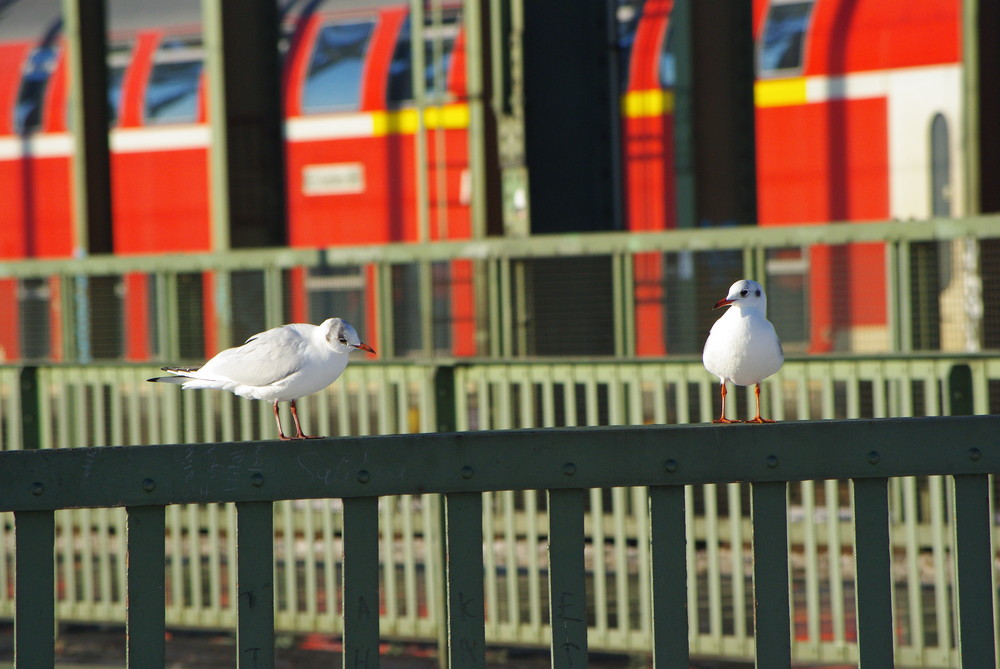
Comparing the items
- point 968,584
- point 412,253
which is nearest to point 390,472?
point 968,584

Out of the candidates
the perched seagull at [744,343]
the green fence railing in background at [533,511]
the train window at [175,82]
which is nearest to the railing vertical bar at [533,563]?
the green fence railing in background at [533,511]

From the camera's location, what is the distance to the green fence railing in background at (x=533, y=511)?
5.98 m

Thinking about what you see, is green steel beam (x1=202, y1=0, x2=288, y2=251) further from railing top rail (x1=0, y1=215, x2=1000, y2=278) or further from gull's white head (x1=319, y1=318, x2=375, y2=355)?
gull's white head (x1=319, y1=318, x2=375, y2=355)

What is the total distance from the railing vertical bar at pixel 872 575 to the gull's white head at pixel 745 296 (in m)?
0.54

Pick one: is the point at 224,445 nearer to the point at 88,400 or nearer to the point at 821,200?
the point at 88,400

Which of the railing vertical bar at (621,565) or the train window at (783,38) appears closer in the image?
the railing vertical bar at (621,565)

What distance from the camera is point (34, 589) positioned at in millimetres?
2977

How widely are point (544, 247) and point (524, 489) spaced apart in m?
4.81

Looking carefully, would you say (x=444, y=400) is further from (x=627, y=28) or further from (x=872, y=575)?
(x=627, y=28)

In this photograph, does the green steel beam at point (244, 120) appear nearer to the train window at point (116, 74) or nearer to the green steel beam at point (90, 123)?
the green steel beam at point (90, 123)

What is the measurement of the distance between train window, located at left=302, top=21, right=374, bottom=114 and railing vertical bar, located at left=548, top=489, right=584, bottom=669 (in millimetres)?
12774

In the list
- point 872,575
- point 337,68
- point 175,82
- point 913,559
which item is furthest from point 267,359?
point 175,82

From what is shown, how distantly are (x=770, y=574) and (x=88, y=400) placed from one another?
6.04 meters

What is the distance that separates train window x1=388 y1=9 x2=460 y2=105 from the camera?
14835mm
